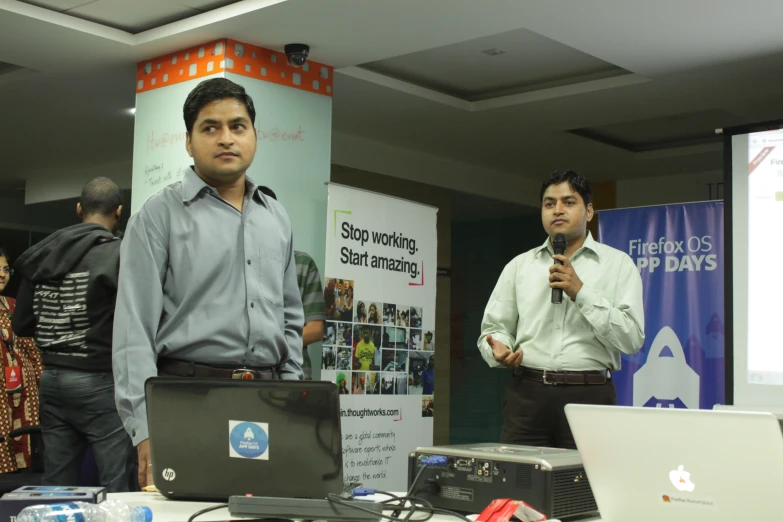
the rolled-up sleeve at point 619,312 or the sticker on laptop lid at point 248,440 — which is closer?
the sticker on laptop lid at point 248,440

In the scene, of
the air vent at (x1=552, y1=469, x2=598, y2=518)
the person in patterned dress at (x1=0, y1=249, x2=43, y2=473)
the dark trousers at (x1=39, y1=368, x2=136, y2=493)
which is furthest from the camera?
the person in patterned dress at (x1=0, y1=249, x2=43, y2=473)

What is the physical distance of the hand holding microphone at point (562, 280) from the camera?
10.5ft

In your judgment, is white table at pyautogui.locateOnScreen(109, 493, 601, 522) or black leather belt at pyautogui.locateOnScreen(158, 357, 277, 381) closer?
white table at pyautogui.locateOnScreen(109, 493, 601, 522)

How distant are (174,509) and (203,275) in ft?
2.19

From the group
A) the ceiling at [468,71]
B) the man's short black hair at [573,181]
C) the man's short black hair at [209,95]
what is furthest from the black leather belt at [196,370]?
the ceiling at [468,71]

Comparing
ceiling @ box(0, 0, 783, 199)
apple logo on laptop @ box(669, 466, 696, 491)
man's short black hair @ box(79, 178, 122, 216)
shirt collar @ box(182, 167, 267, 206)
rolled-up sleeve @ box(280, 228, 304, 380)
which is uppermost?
ceiling @ box(0, 0, 783, 199)

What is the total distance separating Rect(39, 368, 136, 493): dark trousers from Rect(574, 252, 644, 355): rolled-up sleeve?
71.1 inches

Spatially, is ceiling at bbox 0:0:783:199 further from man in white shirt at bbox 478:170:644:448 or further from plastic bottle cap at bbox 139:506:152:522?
plastic bottle cap at bbox 139:506:152:522

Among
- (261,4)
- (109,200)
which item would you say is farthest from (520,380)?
(261,4)

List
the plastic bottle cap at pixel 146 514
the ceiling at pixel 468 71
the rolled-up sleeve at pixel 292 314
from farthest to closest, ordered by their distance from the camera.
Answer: the ceiling at pixel 468 71
the rolled-up sleeve at pixel 292 314
the plastic bottle cap at pixel 146 514

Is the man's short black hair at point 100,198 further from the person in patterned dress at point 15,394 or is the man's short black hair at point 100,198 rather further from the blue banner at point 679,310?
the blue banner at point 679,310

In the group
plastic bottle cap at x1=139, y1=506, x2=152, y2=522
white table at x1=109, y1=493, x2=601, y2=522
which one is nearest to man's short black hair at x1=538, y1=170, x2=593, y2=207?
white table at x1=109, y1=493, x2=601, y2=522

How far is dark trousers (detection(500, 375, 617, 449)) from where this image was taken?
325 centimetres

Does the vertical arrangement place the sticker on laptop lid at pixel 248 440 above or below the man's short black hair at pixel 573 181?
below
